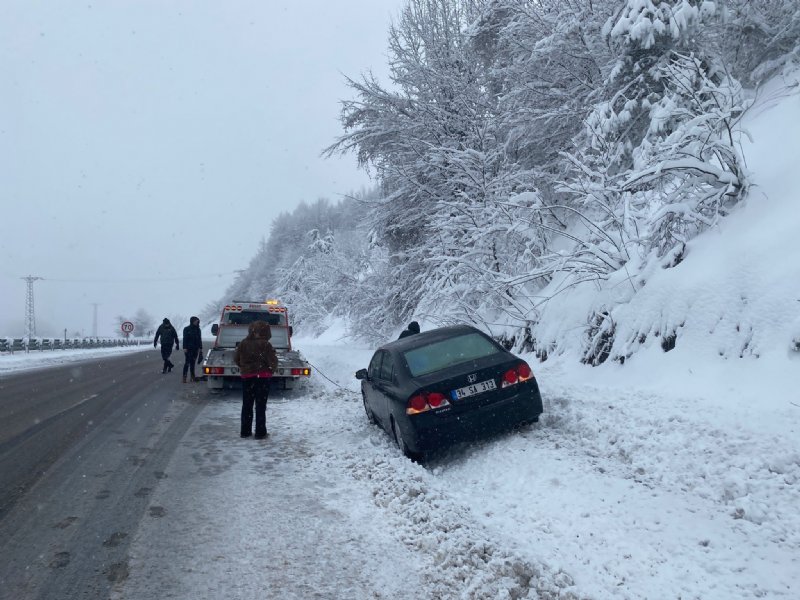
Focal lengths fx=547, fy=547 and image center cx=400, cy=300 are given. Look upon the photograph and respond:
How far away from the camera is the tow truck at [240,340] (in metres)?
12.0

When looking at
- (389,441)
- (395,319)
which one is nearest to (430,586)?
(389,441)

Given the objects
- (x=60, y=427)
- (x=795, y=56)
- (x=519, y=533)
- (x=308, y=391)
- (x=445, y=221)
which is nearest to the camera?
(x=519, y=533)


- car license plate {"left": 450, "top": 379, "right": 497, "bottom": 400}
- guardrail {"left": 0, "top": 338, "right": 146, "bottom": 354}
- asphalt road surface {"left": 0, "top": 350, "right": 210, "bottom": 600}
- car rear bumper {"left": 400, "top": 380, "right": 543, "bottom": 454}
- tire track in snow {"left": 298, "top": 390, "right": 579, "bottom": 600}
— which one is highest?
guardrail {"left": 0, "top": 338, "right": 146, "bottom": 354}

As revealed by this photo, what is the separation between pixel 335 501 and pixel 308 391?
8.56 meters

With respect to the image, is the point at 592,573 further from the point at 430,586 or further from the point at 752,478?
the point at 752,478

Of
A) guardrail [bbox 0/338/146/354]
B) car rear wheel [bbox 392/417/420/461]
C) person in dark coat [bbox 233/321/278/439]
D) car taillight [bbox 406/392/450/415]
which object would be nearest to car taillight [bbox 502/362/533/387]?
car taillight [bbox 406/392/450/415]

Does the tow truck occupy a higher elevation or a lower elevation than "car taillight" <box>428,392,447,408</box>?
higher

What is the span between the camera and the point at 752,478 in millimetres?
4293

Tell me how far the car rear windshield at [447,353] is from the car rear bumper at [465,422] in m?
0.73

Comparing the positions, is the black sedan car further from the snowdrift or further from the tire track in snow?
the snowdrift

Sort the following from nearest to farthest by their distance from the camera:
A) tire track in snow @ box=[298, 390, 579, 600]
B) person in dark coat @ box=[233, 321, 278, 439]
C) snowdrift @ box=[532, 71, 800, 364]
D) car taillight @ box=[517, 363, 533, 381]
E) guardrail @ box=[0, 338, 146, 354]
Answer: tire track in snow @ box=[298, 390, 579, 600] → snowdrift @ box=[532, 71, 800, 364] → car taillight @ box=[517, 363, 533, 381] → person in dark coat @ box=[233, 321, 278, 439] → guardrail @ box=[0, 338, 146, 354]

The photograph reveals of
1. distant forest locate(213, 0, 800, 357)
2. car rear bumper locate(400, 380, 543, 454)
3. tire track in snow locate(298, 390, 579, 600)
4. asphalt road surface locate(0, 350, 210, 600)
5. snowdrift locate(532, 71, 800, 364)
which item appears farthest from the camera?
distant forest locate(213, 0, 800, 357)

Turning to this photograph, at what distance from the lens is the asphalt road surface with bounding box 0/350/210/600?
378 cm

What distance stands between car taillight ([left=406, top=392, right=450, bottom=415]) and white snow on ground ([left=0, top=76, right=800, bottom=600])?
64 centimetres
